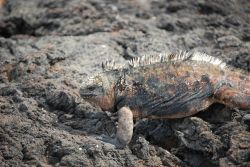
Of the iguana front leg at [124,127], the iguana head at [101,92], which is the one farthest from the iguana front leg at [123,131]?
the iguana head at [101,92]

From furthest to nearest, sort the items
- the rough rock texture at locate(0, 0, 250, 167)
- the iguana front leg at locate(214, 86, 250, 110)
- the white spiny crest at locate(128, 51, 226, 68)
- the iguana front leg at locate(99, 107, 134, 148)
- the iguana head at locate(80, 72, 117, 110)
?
1. the white spiny crest at locate(128, 51, 226, 68)
2. the iguana head at locate(80, 72, 117, 110)
3. the iguana front leg at locate(214, 86, 250, 110)
4. the iguana front leg at locate(99, 107, 134, 148)
5. the rough rock texture at locate(0, 0, 250, 167)

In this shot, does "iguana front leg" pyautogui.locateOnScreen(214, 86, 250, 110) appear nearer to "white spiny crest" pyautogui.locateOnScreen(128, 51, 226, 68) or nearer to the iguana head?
"white spiny crest" pyautogui.locateOnScreen(128, 51, 226, 68)

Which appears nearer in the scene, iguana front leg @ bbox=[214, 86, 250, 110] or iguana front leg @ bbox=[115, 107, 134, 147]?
iguana front leg @ bbox=[115, 107, 134, 147]

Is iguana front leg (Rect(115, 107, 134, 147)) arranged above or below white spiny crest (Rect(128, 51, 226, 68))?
below

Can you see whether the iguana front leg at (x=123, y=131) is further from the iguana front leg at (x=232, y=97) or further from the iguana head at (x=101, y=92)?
the iguana front leg at (x=232, y=97)

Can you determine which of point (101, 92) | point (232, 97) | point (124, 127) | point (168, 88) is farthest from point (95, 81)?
point (232, 97)

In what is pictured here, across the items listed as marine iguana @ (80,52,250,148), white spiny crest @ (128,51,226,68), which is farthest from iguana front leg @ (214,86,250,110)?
white spiny crest @ (128,51,226,68)
